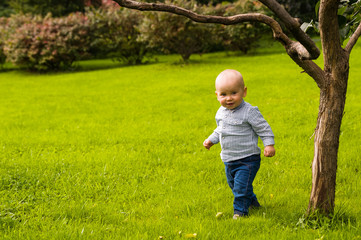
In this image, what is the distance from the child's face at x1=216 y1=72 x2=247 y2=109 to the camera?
312 cm

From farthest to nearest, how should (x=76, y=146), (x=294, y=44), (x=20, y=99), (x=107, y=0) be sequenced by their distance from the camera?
(x=107, y=0)
(x=20, y=99)
(x=76, y=146)
(x=294, y=44)

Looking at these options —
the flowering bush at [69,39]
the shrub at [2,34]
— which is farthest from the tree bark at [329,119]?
the shrub at [2,34]

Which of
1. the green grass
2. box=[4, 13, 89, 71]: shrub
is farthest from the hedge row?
the green grass

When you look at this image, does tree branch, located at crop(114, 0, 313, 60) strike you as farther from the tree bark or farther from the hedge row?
the hedge row

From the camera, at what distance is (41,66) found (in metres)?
16.6

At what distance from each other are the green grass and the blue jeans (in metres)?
0.15

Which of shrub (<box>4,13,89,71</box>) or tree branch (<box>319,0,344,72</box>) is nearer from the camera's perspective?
tree branch (<box>319,0,344,72</box>)

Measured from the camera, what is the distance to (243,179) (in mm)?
3205

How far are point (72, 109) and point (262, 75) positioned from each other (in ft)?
17.2

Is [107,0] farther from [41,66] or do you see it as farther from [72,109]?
[72,109]

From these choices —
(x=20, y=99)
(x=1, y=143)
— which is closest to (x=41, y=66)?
(x=20, y=99)

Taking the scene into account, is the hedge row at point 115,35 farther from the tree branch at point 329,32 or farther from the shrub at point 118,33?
the tree branch at point 329,32

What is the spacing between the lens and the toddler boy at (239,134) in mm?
3141

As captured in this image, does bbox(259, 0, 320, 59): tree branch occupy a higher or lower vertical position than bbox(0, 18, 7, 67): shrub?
higher
